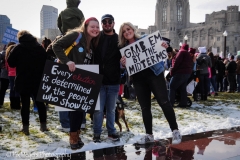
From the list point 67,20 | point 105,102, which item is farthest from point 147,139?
point 67,20

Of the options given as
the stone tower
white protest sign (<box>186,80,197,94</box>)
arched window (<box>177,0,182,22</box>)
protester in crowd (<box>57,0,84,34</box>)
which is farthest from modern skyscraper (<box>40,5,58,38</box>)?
protester in crowd (<box>57,0,84,34</box>)

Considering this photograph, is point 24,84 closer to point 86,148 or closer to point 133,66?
point 86,148

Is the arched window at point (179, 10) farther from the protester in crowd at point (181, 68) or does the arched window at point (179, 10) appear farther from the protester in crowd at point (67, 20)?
the protester in crowd at point (67, 20)

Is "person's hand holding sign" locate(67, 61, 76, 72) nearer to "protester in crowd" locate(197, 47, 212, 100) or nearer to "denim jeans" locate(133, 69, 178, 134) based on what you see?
"denim jeans" locate(133, 69, 178, 134)

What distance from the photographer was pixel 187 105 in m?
8.11

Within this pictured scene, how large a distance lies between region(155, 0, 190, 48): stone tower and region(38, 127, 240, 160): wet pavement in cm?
11475

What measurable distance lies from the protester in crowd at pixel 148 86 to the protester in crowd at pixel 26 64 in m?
1.64

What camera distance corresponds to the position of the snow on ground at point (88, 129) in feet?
12.7

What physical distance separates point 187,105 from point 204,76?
1996 millimetres

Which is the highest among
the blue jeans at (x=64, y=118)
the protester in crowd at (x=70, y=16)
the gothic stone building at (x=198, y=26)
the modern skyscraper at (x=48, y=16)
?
the modern skyscraper at (x=48, y=16)

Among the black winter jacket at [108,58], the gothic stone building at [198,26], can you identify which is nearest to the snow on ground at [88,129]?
the black winter jacket at [108,58]

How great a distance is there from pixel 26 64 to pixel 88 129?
67.9 inches

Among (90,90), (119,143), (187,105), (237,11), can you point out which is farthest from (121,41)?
(237,11)

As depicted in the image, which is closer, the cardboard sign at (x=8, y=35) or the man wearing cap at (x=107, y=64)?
the man wearing cap at (x=107, y=64)
